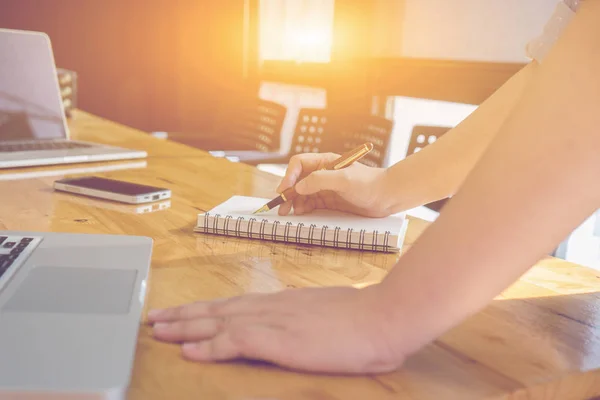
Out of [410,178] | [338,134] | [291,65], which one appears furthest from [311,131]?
[410,178]

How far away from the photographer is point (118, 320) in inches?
20.9

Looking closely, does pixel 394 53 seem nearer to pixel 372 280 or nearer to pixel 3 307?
pixel 372 280

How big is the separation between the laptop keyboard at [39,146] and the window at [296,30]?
7.93 feet

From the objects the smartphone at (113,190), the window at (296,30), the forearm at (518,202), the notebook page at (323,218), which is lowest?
the smartphone at (113,190)

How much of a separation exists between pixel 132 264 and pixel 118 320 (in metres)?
0.18

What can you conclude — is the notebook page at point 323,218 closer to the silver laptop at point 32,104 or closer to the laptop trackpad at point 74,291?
the laptop trackpad at point 74,291

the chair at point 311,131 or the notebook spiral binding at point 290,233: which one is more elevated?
the notebook spiral binding at point 290,233

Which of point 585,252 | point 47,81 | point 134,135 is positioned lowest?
point 585,252

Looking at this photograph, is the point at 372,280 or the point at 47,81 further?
the point at 47,81

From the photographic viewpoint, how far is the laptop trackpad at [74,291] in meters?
0.55

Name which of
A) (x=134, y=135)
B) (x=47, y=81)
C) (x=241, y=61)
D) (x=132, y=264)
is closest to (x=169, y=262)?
(x=132, y=264)

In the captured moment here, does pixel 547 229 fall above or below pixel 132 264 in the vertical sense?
above

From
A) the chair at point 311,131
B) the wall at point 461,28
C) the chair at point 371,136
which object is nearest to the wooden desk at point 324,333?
the chair at point 371,136

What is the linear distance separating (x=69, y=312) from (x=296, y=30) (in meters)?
3.84
